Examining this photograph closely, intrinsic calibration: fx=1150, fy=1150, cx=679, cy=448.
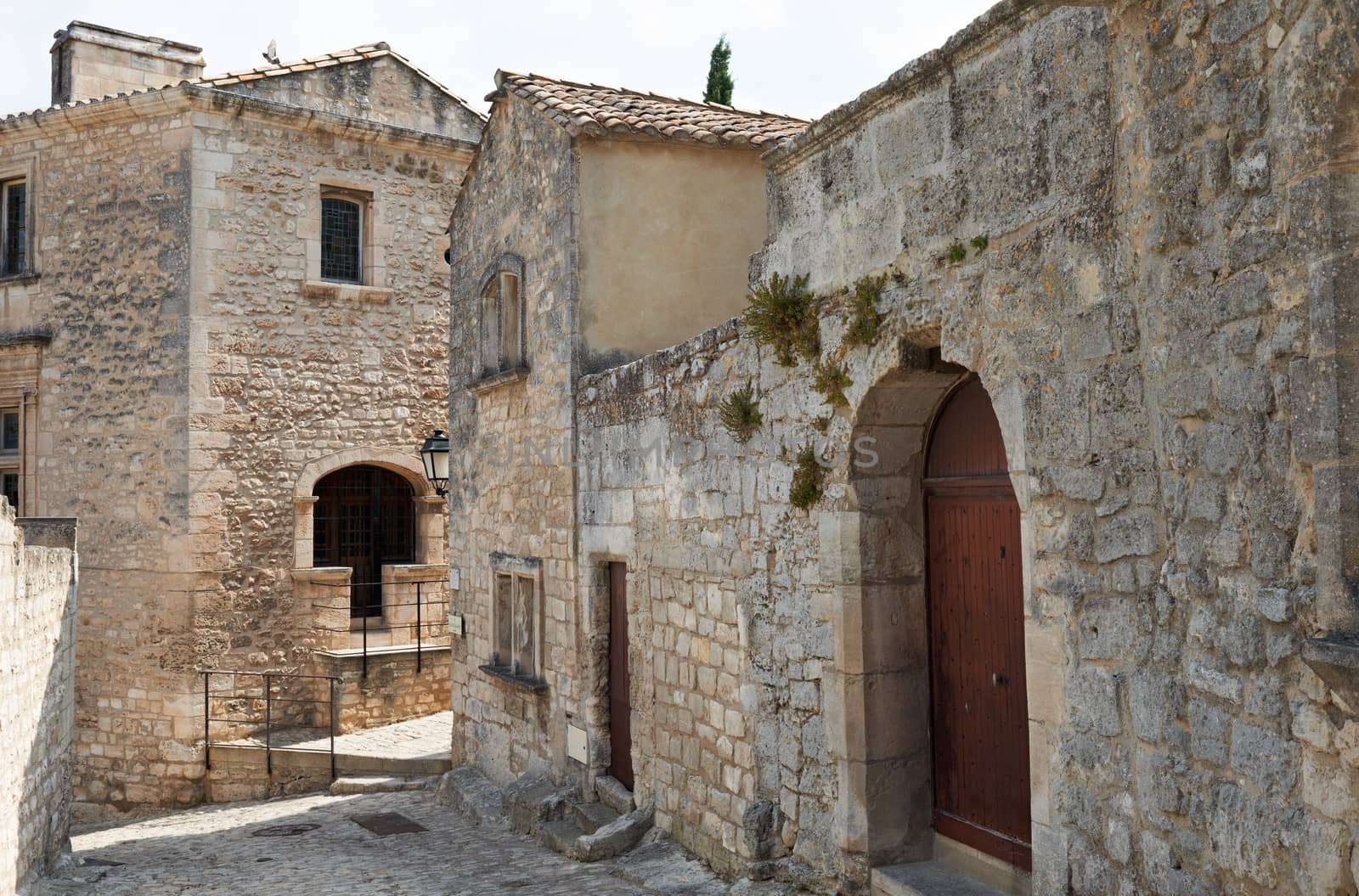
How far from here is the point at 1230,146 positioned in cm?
305

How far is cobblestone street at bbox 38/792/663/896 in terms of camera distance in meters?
7.18

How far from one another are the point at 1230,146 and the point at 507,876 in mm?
6030

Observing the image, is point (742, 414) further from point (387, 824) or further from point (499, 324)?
point (387, 824)

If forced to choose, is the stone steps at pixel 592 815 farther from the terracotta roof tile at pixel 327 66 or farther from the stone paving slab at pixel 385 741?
the terracotta roof tile at pixel 327 66

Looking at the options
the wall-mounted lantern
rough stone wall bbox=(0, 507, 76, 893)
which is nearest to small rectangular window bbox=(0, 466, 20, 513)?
rough stone wall bbox=(0, 507, 76, 893)

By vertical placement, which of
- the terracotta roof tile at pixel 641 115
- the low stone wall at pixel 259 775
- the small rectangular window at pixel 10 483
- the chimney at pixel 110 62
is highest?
the chimney at pixel 110 62

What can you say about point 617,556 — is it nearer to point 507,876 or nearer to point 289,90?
point 507,876

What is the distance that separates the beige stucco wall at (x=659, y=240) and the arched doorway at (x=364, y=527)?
6.20 metres

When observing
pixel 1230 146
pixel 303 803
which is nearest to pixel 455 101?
pixel 303 803

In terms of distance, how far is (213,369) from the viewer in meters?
12.5

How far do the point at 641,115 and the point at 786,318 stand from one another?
12.1 feet

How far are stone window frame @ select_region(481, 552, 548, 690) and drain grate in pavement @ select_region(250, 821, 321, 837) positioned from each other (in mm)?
2010

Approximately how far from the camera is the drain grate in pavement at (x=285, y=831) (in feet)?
31.6

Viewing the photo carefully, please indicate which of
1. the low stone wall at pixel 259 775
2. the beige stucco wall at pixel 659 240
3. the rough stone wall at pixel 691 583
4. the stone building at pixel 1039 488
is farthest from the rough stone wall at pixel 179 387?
the stone building at pixel 1039 488
